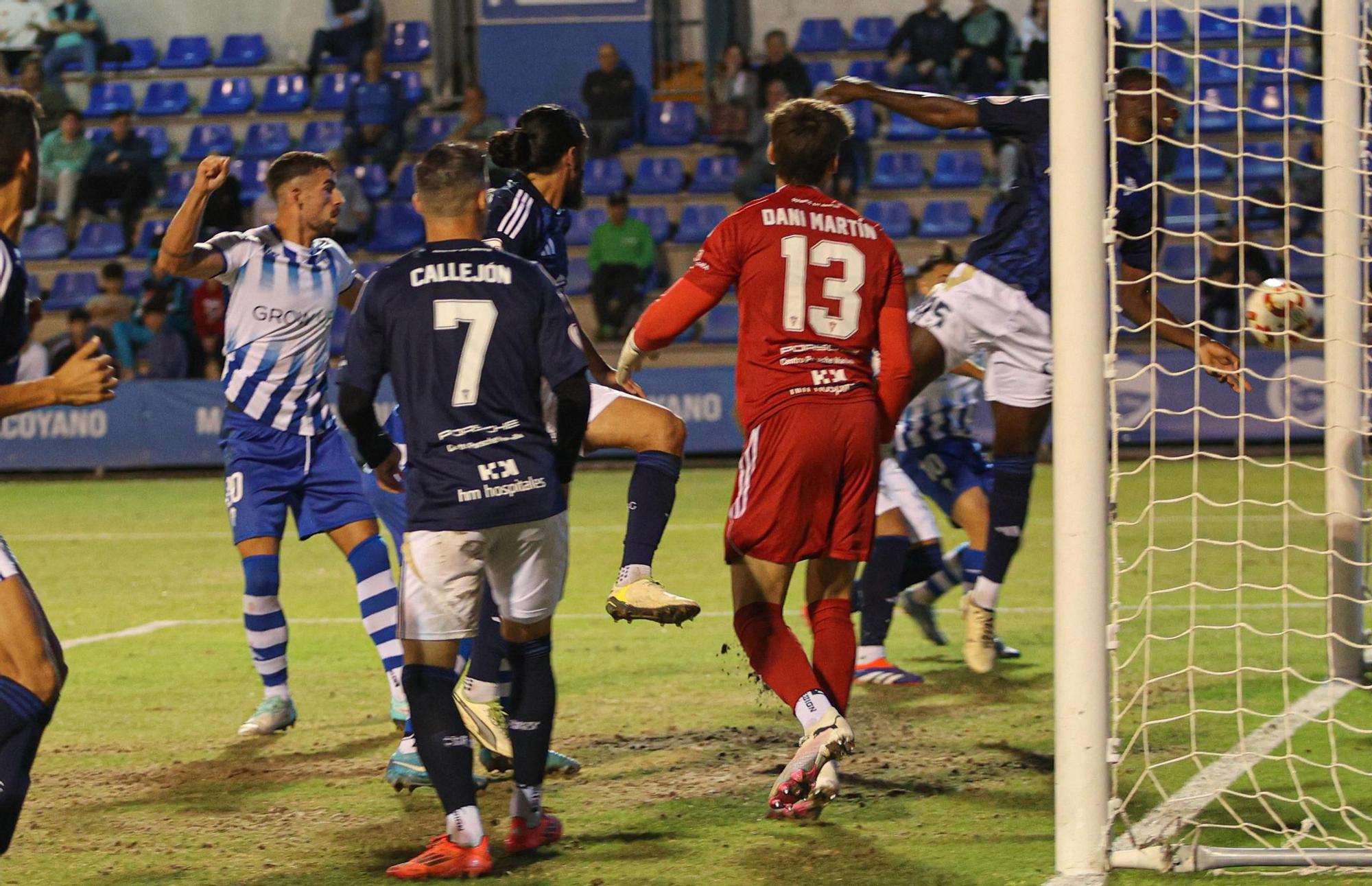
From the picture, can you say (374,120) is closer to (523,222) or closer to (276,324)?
(276,324)

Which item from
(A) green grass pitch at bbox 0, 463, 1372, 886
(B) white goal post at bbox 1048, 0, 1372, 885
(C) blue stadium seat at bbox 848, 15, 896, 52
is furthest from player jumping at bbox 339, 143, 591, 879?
(C) blue stadium seat at bbox 848, 15, 896, 52

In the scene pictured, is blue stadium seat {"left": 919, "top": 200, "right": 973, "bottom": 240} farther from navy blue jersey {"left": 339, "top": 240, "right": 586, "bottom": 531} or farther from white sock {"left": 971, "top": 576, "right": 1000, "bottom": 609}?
navy blue jersey {"left": 339, "top": 240, "right": 586, "bottom": 531}

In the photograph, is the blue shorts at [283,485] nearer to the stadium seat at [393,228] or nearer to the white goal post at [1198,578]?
the white goal post at [1198,578]

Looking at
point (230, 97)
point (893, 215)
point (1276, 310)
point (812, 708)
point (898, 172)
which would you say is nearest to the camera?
point (812, 708)

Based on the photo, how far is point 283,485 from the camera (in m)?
6.25

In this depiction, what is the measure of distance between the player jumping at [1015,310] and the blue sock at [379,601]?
2.16m

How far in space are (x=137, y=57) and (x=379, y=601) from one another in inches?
769

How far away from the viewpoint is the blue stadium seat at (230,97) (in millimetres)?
22703

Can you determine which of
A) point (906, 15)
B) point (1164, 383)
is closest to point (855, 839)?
point (1164, 383)

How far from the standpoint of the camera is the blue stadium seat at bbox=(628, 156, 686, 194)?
68.2 feet

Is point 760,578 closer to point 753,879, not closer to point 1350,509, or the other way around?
point 753,879

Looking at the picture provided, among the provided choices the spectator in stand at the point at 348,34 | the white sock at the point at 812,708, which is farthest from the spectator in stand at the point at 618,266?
the white sock at the point at 812,708

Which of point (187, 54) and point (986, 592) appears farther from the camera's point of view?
point (187, 54)

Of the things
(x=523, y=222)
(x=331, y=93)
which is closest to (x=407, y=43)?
(x=331, y=93)
